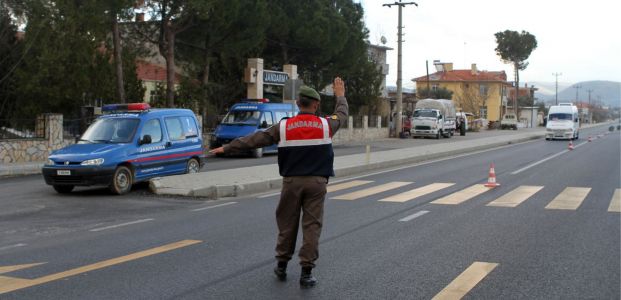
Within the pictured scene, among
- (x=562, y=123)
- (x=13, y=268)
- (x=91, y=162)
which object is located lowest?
(x=13, y=268)

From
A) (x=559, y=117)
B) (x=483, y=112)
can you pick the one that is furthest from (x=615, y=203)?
(x=483, y=112)

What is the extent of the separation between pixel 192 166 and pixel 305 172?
10.2 m

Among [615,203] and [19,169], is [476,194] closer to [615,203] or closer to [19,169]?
[615,203]

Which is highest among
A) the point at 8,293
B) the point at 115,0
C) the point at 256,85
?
the point at 115,0

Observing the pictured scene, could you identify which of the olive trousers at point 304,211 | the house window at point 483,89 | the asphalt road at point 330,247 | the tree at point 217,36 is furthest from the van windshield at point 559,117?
the house window at point 483,89

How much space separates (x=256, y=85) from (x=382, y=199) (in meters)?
19.4

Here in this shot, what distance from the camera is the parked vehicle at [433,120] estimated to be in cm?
4688

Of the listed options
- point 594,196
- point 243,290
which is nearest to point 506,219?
point 594,196

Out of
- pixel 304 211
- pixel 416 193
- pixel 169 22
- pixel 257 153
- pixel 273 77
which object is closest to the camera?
pixel 304 211

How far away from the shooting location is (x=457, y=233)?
8.64 m

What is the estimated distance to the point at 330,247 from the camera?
7684 mm

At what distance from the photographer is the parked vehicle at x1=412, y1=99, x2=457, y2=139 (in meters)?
46.9

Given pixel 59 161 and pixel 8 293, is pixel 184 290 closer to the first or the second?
pixel 8 293

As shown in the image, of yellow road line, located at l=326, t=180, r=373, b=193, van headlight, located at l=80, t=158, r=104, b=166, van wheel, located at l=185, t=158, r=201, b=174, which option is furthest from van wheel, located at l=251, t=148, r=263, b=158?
van headlight, located at l=80, t=158, r=104, b=166
